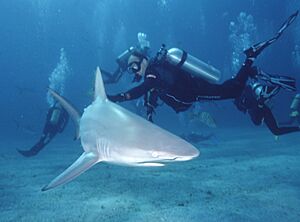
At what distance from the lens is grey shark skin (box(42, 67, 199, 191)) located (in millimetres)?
2975

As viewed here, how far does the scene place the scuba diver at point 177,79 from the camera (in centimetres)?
595

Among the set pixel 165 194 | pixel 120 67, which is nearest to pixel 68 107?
pixel 165 194

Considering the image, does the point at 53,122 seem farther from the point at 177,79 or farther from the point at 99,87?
the point at 99,87

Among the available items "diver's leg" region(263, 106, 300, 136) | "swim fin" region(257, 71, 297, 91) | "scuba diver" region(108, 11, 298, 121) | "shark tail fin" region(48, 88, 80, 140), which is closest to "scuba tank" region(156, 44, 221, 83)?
"scuba diver" region(108, 11, 298, 121)

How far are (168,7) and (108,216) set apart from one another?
62.2 metres

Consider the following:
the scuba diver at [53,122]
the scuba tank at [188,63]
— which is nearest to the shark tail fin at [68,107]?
the scuba tank at [188,63]

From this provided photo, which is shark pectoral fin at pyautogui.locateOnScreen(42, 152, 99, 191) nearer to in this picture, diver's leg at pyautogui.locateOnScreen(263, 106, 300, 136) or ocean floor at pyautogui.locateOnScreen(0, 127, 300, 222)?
ocean floor at pyautogui.locateOnScreen(0, 127, 300, 222)

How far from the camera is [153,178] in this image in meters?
A: 7.21

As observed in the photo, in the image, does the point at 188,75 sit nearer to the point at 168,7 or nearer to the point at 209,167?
the point at 209,167

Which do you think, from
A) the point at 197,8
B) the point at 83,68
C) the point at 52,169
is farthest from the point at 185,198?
the point at 83,68

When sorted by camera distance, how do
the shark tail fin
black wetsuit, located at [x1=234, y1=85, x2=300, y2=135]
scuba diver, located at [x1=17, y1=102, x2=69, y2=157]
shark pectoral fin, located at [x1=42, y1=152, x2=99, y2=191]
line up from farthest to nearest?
scuba diver, located at [x1=17, y1=102, x2=69, y2=157]
black wetsuit, located at [x1=234, y1=85, x2=300, y2=135]
the shark tail fin
shark pectoral fin, located at [x1=42, y1=152, x2=99, y2=191]

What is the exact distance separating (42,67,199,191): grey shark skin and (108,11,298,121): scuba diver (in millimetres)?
1899

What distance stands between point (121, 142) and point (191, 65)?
3.76 meters

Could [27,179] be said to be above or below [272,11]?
below
